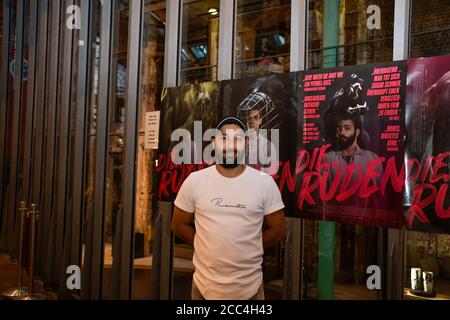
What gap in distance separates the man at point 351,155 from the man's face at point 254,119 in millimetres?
580

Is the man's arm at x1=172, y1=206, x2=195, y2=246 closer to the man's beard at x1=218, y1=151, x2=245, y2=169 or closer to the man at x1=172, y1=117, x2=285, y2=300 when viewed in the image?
the man at x1=172, y1=117, x2=285, y2=300

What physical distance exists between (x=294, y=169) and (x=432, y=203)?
34.0 inches

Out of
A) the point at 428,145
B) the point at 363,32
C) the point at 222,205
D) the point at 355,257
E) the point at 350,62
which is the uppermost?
the point at 363,32

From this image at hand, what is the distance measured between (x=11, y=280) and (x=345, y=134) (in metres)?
4.48

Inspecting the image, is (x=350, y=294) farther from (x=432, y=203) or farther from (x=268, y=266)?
(x=432, y=203)

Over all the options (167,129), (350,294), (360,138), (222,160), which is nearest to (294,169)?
(360,138)

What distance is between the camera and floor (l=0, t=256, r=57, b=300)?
4.88m

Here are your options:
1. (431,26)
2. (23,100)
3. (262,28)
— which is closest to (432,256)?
(431,26)

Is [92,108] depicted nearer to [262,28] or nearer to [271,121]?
[271,121]

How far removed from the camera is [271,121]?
10.1ft

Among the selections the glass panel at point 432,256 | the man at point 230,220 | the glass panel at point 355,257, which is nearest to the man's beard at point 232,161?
the man at point 230,220

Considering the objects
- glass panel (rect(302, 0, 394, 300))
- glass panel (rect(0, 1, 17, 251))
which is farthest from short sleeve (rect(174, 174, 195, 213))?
glass panel (rect(0, 1, 17, 251))

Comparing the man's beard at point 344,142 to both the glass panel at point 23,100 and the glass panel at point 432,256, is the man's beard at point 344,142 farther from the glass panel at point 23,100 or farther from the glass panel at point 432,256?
the glass panel at point 23,100

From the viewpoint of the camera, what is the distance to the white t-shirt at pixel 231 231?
2.31 meters
